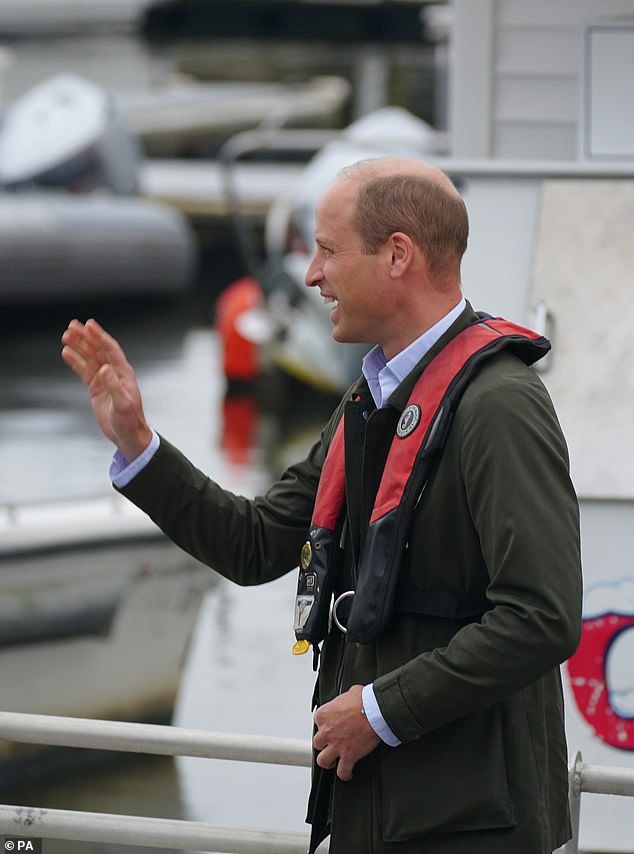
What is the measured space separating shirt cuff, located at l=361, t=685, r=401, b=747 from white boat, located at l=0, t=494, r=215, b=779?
3640mm

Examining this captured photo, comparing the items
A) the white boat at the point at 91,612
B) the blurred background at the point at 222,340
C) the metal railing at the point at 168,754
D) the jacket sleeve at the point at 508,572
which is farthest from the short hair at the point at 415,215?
the white boat at the point at 91,612

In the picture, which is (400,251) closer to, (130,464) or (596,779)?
(130,464)

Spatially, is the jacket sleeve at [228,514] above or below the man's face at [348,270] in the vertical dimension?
below

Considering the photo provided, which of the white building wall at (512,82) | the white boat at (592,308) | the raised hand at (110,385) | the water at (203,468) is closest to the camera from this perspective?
the raised hand at (110,385)

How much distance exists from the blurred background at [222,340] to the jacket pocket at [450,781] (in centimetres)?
204

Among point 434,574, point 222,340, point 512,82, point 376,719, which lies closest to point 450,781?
point 376,719

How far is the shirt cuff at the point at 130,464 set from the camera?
2312mm

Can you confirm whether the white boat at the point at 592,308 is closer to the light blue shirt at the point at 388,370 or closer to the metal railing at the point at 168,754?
the metal railing at the point at 168,754

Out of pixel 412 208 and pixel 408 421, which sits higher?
pixel 412 208

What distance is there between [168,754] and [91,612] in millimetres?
3200

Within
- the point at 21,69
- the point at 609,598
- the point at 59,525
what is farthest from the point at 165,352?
the point at 21,69

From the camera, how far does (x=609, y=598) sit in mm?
3971

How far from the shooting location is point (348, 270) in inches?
82.7

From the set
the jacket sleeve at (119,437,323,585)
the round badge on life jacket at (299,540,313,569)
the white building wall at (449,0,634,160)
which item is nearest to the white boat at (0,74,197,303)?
the white building wall at (449,0,634,160)
